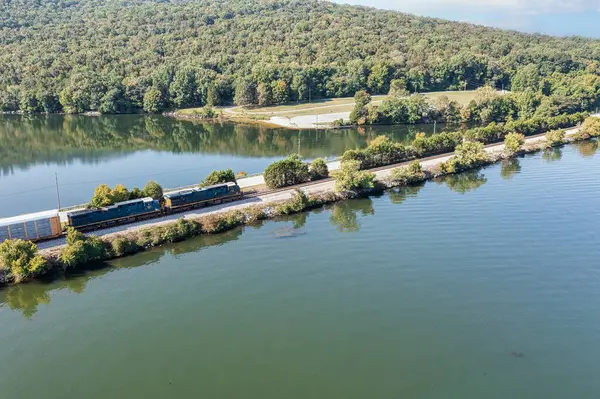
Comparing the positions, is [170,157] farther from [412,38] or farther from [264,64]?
[412,38]

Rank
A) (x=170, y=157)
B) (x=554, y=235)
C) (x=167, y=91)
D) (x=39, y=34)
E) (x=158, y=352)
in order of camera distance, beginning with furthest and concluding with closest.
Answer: (x=39, y=34)
(x=167, y=91)
(x=170, y=157)
(x=554, y=235)
(x=158, y=352)

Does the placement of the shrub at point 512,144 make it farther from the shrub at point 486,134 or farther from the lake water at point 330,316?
the lake water at point 330,316

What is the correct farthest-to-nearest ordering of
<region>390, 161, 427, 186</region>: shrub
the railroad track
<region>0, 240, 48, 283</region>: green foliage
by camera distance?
<region>390, 161, 427, 186</region>: shrub, the railroad track, <region>0, 240, 48, 283</region>: green foliage

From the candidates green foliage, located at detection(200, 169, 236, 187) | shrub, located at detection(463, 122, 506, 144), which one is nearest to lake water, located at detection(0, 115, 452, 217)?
green foliage, located at detection(200, 169, 236, 187)

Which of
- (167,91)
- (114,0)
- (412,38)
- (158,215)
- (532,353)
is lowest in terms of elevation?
(532,353)

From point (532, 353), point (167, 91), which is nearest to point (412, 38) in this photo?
point (167, 91)

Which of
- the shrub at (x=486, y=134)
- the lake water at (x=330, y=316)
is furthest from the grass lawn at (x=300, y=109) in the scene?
the lake water at (x=330, y=316)

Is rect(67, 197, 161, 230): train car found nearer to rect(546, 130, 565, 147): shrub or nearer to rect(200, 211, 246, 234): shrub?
rect(200, 211, 246, 234): shrub

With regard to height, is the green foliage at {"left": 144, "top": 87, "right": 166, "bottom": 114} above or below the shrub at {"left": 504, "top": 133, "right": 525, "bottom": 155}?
above
